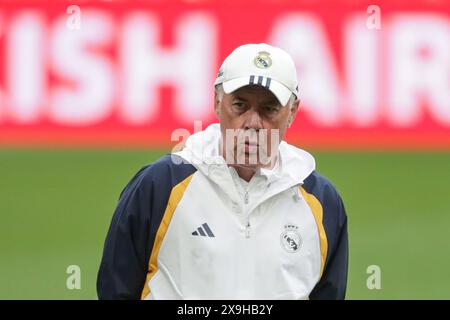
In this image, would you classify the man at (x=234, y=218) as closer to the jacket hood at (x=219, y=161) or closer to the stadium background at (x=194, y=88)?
the jacket hood at (x=219, y=161)

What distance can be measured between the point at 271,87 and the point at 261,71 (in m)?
0.06

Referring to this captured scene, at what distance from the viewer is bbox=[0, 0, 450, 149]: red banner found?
870cm

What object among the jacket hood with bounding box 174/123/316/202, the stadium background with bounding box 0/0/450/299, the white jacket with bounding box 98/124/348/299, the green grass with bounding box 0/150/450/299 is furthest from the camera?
the stadium background with bounding box 0/0/450/299

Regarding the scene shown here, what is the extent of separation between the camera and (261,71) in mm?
3090

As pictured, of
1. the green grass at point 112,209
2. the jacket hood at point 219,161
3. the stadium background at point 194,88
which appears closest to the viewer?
the jacket hood at point 219,161

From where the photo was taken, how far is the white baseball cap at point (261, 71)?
3078 mm

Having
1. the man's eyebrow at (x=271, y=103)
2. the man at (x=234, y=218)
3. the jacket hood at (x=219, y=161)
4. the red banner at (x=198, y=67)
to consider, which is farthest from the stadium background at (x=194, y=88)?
the man's eyebrow at (x=271, y=103)

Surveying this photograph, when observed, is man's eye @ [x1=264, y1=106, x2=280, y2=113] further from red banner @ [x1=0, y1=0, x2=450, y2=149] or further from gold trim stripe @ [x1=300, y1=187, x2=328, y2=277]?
red banner @ [x1=0, y1=0, x2=450, y2=149]

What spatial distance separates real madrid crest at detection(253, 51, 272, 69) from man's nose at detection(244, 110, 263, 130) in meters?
0.14

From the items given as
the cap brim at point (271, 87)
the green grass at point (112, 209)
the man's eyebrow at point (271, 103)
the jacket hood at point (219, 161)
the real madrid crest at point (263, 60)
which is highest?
the real madrid crest at point (263, 60)

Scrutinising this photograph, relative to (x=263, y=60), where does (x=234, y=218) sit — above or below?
below

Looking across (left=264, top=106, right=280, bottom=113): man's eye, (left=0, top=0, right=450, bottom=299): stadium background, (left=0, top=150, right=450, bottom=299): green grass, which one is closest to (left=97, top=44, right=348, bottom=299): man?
(left=264, top=106, right=280, bottom=113): man's eye

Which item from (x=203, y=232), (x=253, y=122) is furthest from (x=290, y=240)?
(x=253, y=122)

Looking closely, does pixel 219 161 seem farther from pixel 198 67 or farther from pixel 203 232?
pixel 198 67
